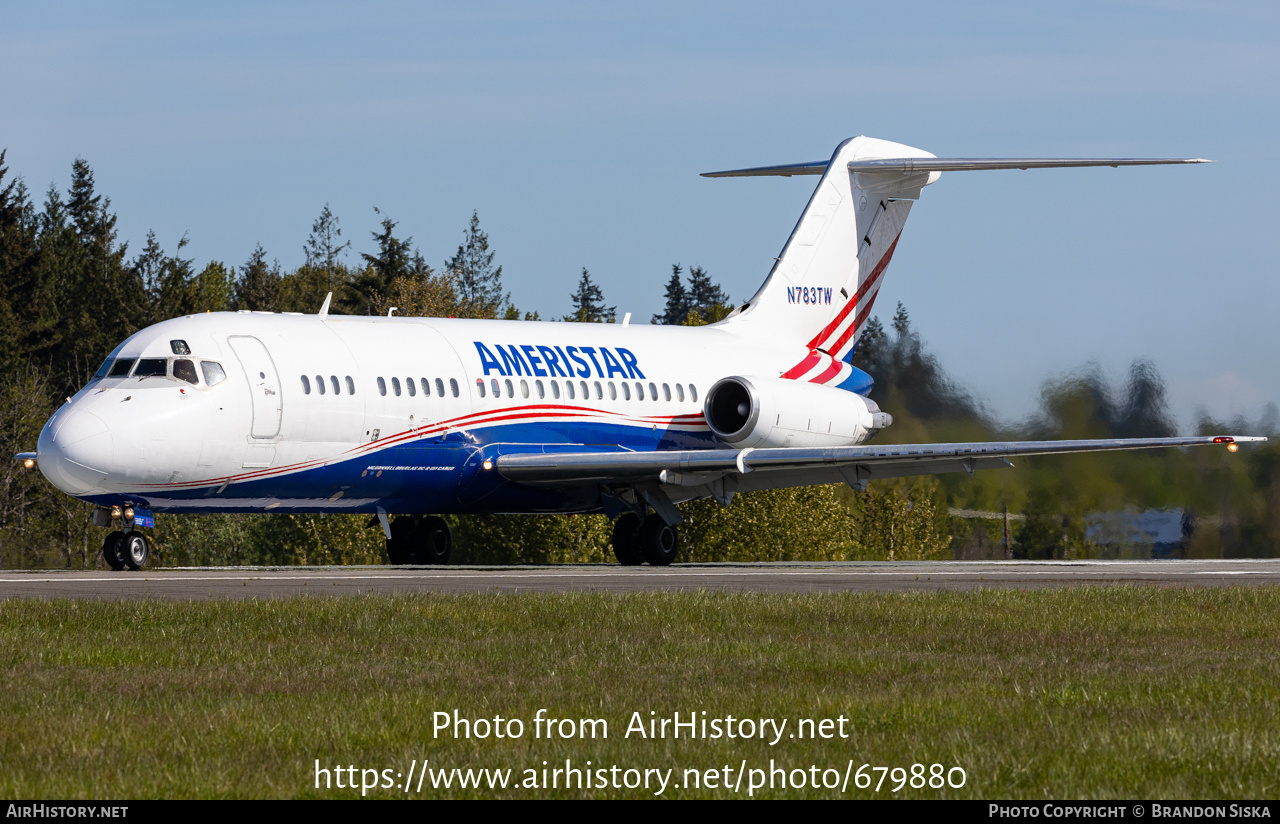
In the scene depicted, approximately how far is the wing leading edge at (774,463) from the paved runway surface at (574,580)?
5.25ft

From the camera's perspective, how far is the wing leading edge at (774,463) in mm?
26438

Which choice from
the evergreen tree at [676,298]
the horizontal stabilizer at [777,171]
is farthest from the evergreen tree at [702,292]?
the horizontal stabilizer at [777,171]

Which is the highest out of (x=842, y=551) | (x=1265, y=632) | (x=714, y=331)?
(x=714, y=331)

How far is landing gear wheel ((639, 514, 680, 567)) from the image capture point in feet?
99.4

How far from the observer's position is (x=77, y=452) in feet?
72.7

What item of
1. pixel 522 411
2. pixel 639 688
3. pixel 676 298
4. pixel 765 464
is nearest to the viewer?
pixel 639 688

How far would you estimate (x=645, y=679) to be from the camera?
37.0 feet

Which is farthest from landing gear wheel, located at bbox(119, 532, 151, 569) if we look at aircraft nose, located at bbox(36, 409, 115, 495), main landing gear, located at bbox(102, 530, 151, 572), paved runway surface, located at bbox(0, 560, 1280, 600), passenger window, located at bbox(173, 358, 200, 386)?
passenger window, located at bbox(173, 358, 200, 386)

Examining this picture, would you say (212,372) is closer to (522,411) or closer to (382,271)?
(522,411)

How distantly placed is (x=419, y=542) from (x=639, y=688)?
64.4 ft

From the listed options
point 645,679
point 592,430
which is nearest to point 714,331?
point 592,430

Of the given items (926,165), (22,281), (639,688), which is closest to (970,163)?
(926,165)

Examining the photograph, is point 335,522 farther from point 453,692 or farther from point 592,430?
point 453,692

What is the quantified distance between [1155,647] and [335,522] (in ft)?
181
